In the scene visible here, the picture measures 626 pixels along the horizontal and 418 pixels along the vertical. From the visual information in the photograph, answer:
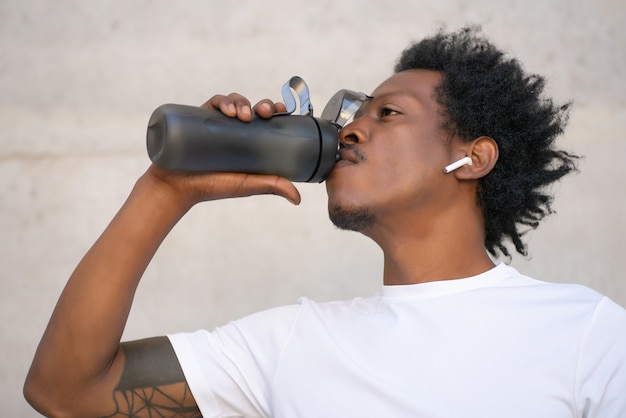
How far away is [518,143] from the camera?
1491 millimetres

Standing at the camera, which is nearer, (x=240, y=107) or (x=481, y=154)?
(x=240, y=107)

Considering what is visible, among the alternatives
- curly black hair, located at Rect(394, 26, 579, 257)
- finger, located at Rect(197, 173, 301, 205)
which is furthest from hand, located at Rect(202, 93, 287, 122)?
curly black hair, located at Rect(394, 26, 579, 257)

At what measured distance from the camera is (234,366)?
1.33 meters

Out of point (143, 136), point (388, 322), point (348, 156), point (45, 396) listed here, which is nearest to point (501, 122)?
point (348, 156)

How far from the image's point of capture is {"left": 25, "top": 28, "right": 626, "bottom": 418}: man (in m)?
→ 1.16

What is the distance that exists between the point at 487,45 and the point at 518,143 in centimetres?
24

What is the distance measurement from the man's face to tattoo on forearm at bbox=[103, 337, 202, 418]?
1.19 ft

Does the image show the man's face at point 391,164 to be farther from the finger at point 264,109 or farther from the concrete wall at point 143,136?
the concrete wall at point 143,136

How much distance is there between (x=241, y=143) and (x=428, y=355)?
425mm

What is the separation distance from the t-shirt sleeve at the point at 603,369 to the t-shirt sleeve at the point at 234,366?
18.5 inches

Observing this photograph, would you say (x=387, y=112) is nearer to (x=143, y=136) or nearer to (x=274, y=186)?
(x=274, y=186)

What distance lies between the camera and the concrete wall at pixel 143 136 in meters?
2.05

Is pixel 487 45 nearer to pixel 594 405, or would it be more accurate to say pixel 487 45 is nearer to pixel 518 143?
pixel 518 143

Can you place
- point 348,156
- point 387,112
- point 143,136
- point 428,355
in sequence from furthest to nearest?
point 143,136 < point 387,112 < point 348,156 < point 428,355
